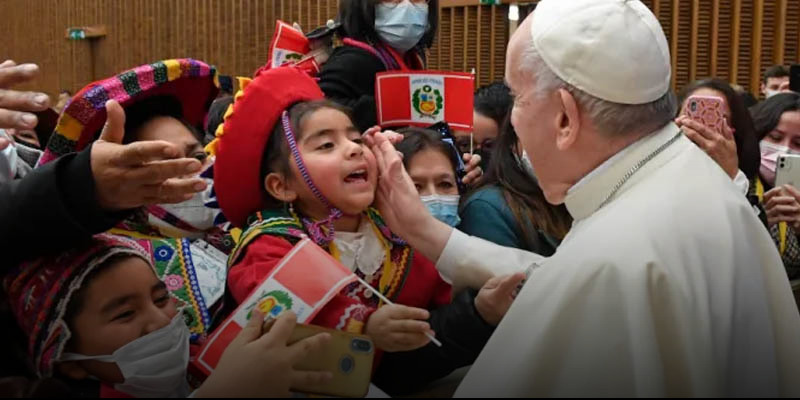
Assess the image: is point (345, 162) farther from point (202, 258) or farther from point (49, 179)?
point (49, 179)

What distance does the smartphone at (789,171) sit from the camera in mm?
3518

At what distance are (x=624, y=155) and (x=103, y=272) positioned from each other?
3.77 feet

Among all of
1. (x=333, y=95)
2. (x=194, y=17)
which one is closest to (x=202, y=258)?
(x=333, y=95)

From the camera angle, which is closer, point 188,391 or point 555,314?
point 555,314

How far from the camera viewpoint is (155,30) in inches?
412

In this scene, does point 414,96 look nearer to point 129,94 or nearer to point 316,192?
point 316,192

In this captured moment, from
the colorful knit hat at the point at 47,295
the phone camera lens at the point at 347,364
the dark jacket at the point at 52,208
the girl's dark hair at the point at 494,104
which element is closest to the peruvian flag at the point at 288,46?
the girl's dark hair at the point at 494,104

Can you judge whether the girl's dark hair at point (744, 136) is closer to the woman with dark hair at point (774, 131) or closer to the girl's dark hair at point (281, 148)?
the woman with dark hair at point (774, 131)

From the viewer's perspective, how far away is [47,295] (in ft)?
5.39

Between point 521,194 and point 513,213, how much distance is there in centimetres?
10

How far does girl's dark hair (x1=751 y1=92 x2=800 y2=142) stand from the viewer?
13.0 feet

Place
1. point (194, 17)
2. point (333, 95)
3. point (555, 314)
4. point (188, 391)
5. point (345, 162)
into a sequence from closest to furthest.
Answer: point (555, 314) < point (188, 391) < point (345, 162) < point (333, 95) < point (194, 17)

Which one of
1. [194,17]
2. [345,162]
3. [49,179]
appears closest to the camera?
[49,179]

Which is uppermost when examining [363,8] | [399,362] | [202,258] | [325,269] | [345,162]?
[363,8]
